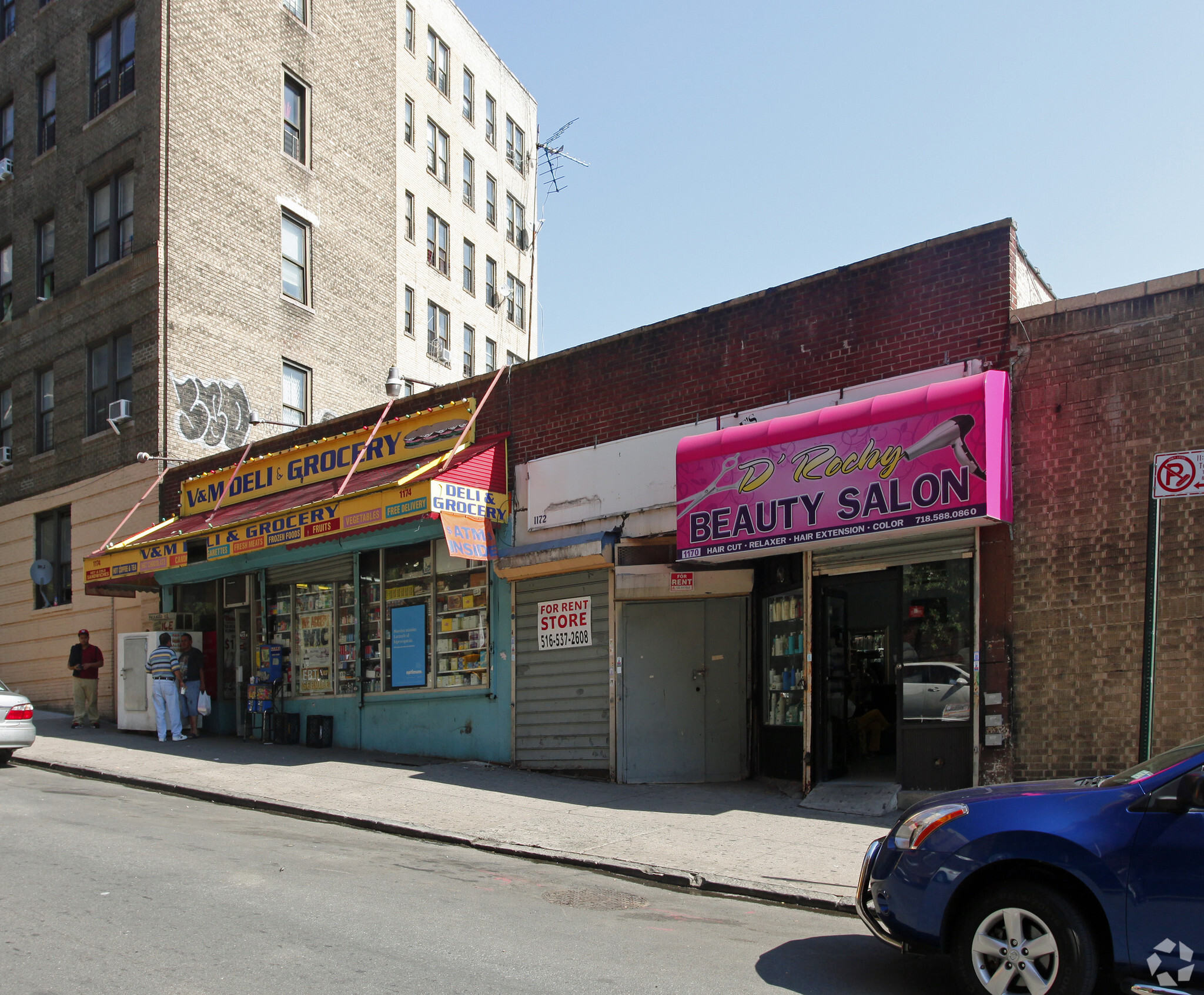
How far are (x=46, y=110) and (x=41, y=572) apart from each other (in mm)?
9863

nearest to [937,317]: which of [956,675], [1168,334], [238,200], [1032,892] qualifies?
[1168,334]

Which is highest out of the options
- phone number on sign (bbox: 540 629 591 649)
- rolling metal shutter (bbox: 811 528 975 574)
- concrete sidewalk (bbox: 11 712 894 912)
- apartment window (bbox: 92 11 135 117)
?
apartment window (bbox: 92 11 135 117)

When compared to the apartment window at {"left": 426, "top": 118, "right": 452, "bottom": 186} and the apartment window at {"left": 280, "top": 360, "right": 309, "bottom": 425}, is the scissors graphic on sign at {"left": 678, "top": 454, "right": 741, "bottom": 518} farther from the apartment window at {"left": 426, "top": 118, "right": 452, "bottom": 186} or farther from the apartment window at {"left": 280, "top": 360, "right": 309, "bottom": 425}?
the apartment window at {"left": 426, "top": 118, "right": 452, "bottom": 186}

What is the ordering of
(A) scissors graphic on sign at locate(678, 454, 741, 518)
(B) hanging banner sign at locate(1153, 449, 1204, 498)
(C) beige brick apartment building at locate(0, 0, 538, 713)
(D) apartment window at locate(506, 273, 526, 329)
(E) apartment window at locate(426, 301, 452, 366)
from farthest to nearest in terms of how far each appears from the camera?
1. (D) apartment window at locate(506, 273, 526, 329)
2. (E) apartment window at locate(426, 301, 452, 366)
3. (C) beige brick apartment building at locate(0, 0, 538, 713)
4. (A) scissors graphic on sign at locate(678, 454, 741, 518)
5. (B) hanging banner sign at locate(1153, 449, 1204, 498)

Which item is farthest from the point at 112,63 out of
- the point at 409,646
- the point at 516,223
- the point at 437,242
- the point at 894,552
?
the point at 894,552

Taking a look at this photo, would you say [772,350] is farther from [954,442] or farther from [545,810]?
[545,810]

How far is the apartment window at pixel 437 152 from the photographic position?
103ft

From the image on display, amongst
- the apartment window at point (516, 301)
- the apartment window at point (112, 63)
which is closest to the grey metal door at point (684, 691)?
the apartment window at point (112, 63)

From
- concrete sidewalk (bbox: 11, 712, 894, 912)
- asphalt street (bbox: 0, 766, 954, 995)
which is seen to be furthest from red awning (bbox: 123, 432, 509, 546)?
asphalt street (bbox: 0, 766, 954, 995)

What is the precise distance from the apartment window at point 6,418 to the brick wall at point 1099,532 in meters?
20.8

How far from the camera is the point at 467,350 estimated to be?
110 feet

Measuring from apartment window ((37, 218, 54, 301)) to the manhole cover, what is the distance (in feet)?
62.9

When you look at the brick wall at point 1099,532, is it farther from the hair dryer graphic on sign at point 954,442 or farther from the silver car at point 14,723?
the silver car at point 14,723

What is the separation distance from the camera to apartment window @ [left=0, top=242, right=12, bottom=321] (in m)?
22.9
